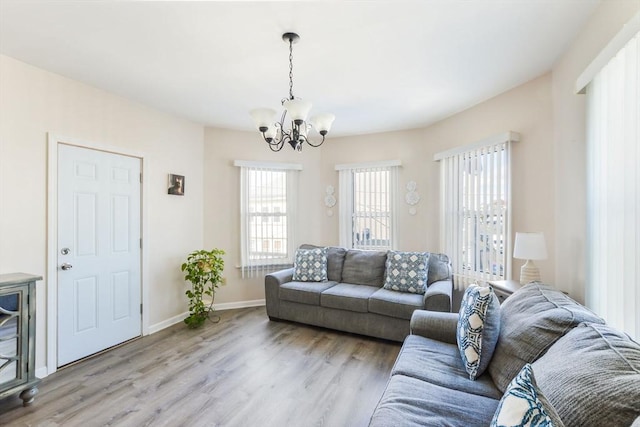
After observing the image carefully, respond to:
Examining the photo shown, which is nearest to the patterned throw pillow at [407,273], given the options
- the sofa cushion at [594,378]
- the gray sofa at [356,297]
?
the gray sofa at [356,297]

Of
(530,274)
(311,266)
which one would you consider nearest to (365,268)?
(311,266)

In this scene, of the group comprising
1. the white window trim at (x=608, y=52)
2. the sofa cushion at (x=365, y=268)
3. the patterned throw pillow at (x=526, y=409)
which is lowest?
the sofa cushion at (x=365, y=268)

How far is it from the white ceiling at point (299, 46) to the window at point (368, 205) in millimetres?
1427

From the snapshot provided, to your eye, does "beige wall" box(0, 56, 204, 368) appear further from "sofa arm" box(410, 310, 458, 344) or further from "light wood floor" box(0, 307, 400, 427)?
"sofa arm" box(410, 310, 458, 344)

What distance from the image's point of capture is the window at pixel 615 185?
1.56 metres

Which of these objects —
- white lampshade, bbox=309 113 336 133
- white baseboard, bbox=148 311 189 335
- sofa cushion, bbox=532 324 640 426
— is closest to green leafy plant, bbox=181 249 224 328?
white baseboard, bbox=148 311 189 335

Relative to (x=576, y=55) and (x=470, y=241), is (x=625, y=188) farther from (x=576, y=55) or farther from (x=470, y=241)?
(x=470, y=241)

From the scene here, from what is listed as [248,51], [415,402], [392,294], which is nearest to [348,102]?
[248,51]

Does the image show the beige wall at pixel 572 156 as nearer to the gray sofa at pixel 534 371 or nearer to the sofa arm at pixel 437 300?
the gray sofa at pixel 534 371

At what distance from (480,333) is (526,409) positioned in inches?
38.3

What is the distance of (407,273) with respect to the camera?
3523 millimetres

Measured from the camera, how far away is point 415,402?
4.69 ft

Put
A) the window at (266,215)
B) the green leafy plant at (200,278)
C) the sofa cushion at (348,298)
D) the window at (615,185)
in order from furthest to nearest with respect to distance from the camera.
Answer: the window at (266,215)
the green leafy plant at (200,278)
the sofa cushion at (348,298)
the window at (615,185)

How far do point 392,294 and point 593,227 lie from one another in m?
1.87
